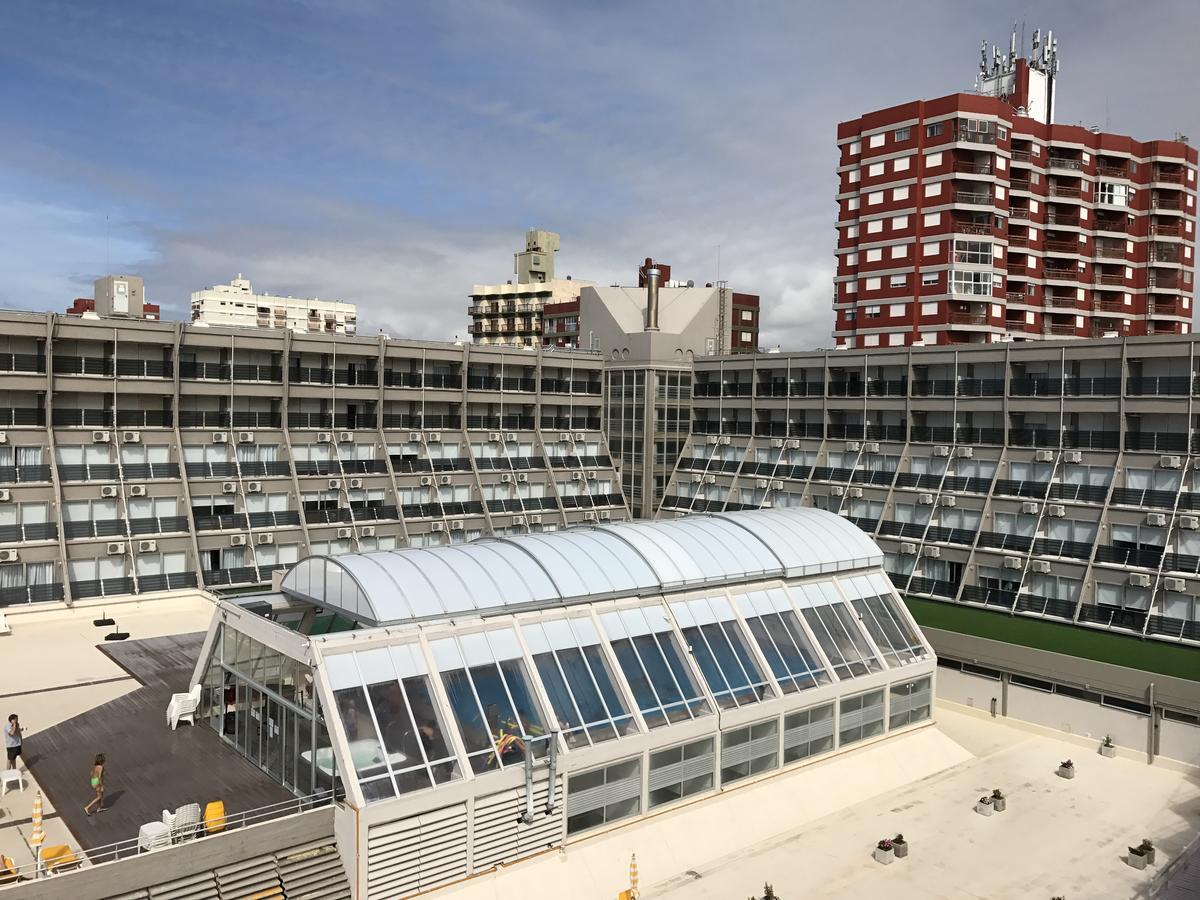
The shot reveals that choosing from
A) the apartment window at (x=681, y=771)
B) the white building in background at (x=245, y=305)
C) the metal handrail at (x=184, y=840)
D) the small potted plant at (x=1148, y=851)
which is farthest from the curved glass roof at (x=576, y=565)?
the white building in background at (x=245, y=305)

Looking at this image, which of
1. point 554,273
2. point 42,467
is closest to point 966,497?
point 42,467

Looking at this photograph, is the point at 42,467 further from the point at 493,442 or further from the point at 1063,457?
the point at 1063,457

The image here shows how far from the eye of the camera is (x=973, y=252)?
74.2 meters

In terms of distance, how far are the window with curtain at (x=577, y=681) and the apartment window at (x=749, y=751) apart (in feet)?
15.5

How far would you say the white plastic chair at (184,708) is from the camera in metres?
33.0

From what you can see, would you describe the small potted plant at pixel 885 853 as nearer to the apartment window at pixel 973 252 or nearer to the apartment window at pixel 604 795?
the apartment window at pixel 604 795

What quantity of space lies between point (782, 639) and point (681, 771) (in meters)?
8.40

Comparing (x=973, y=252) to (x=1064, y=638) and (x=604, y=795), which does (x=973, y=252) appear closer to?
(x=1064, y=638)

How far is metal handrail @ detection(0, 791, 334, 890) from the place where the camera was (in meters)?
22.5

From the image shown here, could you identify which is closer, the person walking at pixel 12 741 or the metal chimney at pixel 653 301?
the person walking at pixel 12 741

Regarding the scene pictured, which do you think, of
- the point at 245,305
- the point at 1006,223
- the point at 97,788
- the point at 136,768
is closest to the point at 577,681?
the point at 136,768

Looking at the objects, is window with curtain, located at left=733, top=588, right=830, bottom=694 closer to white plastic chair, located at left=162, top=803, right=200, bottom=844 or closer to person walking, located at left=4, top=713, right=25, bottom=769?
white plastic chair, located at left=162, top=803, right=200, bottom=844

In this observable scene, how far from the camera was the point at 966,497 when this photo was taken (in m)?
54.3

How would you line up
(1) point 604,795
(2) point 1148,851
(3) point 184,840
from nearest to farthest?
(3) point 184,840 → (1) point 604,795 → (2) point 1148,851
